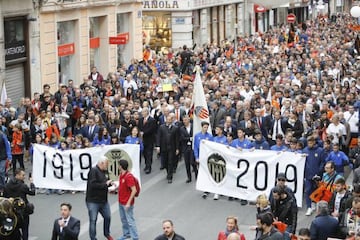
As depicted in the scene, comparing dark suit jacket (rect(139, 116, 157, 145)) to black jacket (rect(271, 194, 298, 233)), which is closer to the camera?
black jacket (rect(271, 194, 298, 233))

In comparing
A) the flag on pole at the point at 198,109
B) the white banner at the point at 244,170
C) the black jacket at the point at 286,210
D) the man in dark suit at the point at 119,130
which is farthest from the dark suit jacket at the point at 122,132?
the black jacket at the point at 286,210

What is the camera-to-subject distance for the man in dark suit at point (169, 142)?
1917 cm

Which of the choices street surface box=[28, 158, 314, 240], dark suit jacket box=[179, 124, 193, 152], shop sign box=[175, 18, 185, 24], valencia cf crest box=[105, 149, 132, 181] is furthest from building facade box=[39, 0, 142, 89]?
valencia cf crest box=[105, 149, 132, 181]

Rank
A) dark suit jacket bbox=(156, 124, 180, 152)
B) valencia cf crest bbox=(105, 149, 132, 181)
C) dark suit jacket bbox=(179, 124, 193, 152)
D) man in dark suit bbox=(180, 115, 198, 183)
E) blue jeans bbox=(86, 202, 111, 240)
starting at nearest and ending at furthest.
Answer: blue jeans bbox=(86, 202, 111, 240) → valencia cf crest bbox=(105, 149, 132, 181) → man in dark suit bbox=(180, 115, 198, 183) → dark suit jacket bbox=(179, 124, 193, 152) → dark suit jacket bbox=(156, 124, 180, 152)

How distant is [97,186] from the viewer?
14.0 metres

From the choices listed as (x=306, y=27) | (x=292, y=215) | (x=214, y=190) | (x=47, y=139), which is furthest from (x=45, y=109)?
(x=306, y=27)

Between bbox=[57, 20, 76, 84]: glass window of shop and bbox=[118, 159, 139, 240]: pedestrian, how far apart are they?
1748 cm

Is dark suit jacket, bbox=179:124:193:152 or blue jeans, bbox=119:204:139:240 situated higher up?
dark suit jacket, bbox=179:124:193:152

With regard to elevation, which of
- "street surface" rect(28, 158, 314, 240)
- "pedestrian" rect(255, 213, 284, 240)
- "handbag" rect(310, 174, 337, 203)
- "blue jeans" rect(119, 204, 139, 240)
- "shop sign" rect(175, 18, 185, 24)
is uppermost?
"shop sign" rect(175, 18, 185, 24)

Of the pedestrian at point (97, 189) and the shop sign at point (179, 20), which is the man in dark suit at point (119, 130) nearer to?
the pedestrian at point (97, 189)

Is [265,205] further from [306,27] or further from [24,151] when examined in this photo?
[306,27]

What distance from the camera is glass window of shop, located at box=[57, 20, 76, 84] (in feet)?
103

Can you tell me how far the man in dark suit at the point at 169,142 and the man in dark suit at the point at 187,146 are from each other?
0.15m

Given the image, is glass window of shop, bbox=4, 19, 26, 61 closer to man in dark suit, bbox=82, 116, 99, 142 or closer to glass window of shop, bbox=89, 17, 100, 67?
glass window of shop, bbox=89, 17, 100, 67
